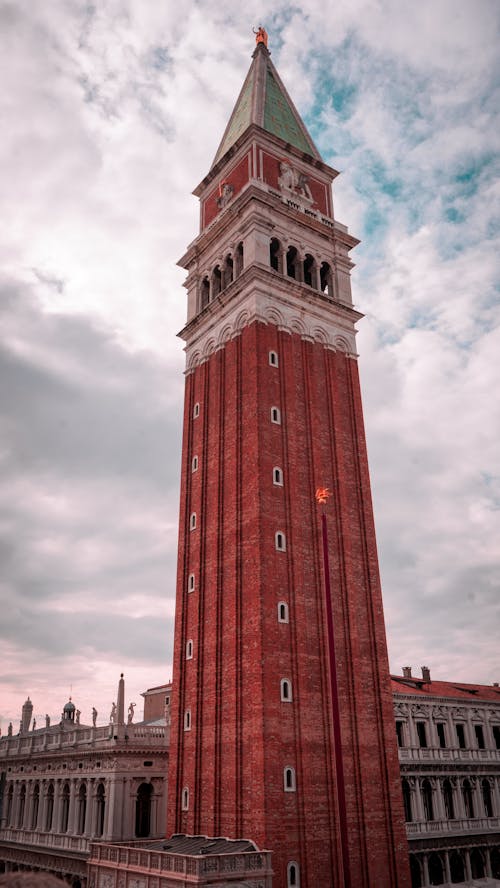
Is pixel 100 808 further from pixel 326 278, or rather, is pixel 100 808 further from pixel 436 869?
pixel 326 278

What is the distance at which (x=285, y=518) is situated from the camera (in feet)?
131

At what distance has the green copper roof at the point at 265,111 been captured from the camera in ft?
182

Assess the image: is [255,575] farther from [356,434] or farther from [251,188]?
[251,188]

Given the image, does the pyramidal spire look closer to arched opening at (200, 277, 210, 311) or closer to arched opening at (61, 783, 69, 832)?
arched opening at (200, 277, 210, 311)

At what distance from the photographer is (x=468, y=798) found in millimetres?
55781

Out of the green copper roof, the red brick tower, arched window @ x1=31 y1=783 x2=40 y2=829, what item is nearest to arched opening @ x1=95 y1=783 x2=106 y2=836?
the red brick tower

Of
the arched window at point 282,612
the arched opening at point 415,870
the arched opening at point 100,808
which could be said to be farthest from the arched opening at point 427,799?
the arched window at point 282,612

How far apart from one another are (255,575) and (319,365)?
17.1 metres

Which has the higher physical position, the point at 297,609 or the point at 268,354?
the point at 268,354

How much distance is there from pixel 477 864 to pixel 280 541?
33.5m

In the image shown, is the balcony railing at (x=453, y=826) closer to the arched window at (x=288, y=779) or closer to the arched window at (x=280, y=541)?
the arched window at (x=288, y=779)


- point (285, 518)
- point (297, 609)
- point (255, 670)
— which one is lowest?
point (255, 670)

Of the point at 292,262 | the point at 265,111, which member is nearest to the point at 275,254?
the point at 292,262

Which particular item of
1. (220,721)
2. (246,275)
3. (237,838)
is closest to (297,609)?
(220,721)
